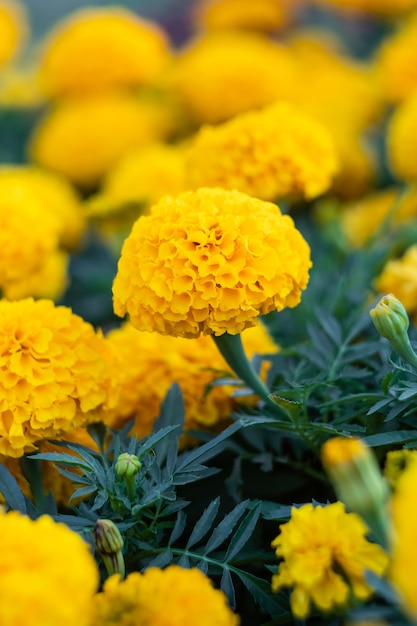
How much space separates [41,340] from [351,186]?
3.98 ft

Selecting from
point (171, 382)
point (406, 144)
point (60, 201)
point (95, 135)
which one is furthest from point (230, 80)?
point (171, 382)

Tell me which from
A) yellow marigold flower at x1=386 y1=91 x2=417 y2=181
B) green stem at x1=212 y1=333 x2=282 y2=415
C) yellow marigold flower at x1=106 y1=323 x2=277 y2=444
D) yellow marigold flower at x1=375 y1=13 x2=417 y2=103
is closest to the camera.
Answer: green stem at x1=212 y1=333 x2=282 y2=415

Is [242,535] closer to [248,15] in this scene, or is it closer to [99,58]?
[99,58]

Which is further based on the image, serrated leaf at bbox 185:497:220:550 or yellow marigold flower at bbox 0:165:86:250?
yellow marigold flower at bbox 0:165:86:250

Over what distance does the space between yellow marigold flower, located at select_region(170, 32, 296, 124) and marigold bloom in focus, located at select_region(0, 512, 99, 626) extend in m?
1.45

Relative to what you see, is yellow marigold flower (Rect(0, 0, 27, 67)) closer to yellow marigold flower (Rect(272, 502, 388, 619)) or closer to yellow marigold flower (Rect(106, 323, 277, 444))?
yellow marigold flower (Rect(106, 323, 277, 444))

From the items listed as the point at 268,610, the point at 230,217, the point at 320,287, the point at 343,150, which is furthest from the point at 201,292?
the point at 343,150

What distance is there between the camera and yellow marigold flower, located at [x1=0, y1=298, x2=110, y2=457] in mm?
813

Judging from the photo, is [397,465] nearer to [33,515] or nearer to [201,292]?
[201,292]

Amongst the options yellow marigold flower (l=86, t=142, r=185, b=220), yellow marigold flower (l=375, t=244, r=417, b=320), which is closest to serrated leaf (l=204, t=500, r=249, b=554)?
yellow marigold flower (l=375, t=244, r=417, b=320)

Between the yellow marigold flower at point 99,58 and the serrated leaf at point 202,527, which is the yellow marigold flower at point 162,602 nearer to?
the serrated leaf at point 202,527

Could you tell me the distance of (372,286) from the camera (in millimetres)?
1209

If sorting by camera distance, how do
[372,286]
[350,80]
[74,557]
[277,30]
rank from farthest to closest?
[277,30] → [350,80] → [372,286] → [74,557]

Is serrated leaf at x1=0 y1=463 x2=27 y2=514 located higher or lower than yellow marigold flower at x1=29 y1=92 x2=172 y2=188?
higher
